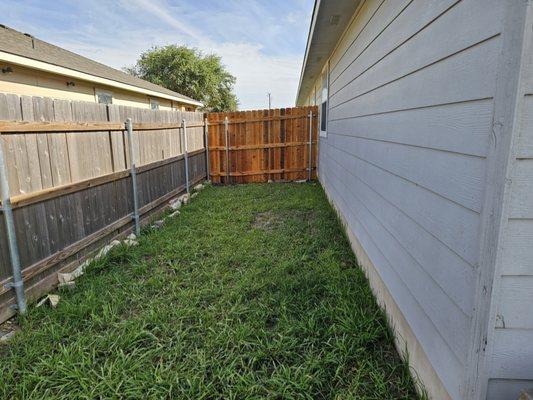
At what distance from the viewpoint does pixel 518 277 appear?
1.09 metres

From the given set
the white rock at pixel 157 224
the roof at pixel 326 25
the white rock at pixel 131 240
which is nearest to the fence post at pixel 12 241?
the white rock at pixel 131 240

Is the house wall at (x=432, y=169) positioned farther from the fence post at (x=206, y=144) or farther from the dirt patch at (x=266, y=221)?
the fence post at (x=206, y=144)

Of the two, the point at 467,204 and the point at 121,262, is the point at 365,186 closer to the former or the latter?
the point at 467,204

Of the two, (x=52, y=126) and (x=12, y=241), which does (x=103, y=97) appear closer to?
(x=52, y=126)

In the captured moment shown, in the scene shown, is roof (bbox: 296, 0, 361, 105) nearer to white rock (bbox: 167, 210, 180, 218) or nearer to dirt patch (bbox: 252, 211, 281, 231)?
dirt patch (bbox: 252, 211, 281, 231)

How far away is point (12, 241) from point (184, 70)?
85.6 feet

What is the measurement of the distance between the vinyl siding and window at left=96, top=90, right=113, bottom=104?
10529mm

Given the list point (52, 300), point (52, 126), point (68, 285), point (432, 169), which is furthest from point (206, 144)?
point (432, 169)

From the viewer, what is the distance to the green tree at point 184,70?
26.3 metres

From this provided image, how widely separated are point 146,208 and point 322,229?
259cm

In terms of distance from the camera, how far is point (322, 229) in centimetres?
444

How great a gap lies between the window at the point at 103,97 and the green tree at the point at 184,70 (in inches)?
681

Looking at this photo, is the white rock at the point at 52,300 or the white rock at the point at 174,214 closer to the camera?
the white rock at the point at 52,300

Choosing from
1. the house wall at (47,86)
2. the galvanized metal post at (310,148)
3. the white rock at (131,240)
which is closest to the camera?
the white rock at (131,240)
